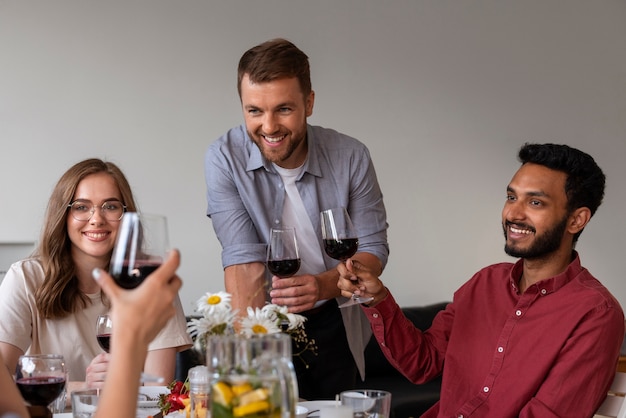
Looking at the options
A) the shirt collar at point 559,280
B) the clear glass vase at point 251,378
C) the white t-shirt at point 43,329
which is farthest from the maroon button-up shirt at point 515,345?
the clear glass vase at point 251,378

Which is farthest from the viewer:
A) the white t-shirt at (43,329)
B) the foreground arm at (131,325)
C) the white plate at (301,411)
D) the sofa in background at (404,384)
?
the sofa in background at (404,384)

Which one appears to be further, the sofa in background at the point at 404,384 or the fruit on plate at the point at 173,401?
the sofa in background at the point at 404,384

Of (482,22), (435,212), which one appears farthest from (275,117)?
(482,22)

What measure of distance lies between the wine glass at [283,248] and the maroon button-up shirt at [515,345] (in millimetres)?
382

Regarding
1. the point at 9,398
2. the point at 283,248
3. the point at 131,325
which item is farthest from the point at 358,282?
the point at 131,325

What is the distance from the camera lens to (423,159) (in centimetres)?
551

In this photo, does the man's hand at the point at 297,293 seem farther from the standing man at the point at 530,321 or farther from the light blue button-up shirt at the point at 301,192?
the light blue button-up shirt at the point at 301,192

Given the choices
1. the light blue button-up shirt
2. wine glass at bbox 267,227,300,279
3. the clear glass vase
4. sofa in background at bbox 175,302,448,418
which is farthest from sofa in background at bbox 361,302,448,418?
the clear glass vase

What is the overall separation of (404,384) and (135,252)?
3.74 metres

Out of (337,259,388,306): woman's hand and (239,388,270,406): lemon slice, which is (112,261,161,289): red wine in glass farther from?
(337,259,388,306): woman's hand

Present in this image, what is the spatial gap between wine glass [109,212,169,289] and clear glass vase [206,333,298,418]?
16 cm

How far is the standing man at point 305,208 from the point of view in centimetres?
282

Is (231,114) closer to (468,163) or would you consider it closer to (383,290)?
(468,163)

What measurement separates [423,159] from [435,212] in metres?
0.35
